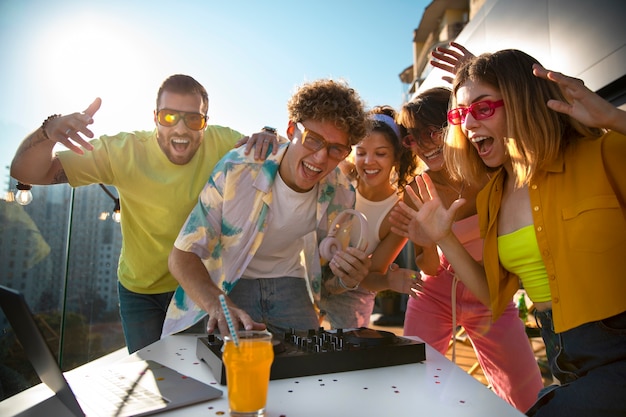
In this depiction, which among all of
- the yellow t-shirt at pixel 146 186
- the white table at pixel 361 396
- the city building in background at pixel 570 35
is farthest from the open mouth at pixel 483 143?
the city building in background at pixel 570 35

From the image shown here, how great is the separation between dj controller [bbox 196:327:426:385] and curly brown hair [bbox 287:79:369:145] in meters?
1.09

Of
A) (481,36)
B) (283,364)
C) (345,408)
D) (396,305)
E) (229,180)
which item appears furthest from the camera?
(396,305)

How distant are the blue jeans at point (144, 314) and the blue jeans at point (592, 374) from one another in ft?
6.79

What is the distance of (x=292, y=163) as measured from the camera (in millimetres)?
2291

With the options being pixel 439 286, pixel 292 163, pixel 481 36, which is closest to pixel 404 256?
pixel 481 36

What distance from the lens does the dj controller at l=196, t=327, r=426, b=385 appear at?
124cm

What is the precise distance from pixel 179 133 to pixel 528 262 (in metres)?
1.88

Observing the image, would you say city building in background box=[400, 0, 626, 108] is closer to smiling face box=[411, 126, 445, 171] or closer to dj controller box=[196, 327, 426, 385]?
smiling face box=[411, 126, 445, 171]

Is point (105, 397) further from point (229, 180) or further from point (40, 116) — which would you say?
point (40, 116)

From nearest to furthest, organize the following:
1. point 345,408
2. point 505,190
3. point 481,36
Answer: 1. point 345,408
2. point 505,190
3. point 481,36

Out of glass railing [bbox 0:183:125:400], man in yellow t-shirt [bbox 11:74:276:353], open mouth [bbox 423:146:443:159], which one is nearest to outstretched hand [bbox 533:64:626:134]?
open mouth [bbox 423:146:443:159]

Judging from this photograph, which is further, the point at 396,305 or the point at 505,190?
the point at 396,305

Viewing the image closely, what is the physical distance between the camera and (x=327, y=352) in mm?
1296

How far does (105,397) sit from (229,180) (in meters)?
1.30
